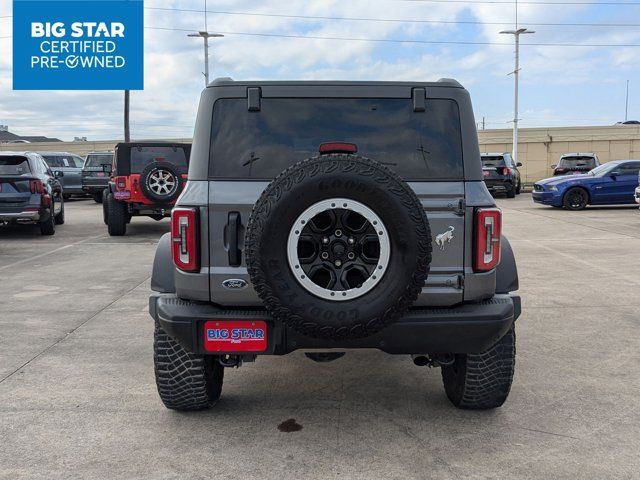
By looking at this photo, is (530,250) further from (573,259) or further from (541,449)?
(541,449)

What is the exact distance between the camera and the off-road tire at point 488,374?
3.87 metres

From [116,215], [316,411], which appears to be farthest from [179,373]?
[116,215]

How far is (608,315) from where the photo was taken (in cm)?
648

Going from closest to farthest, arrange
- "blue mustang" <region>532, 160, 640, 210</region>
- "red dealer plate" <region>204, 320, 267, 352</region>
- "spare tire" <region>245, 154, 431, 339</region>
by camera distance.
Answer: "spare tire" <region>245, 154, 431, 339</region>, "red dealer plate" <region>204, 320, 267, 352</region>, "blue mustang" <region>532, 160, 640, 210</region>

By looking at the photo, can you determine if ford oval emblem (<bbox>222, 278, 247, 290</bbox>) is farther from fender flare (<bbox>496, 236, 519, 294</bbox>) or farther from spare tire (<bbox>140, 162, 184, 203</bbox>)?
spare tire (<bbox>140, 162, 184, 203</bbox>)

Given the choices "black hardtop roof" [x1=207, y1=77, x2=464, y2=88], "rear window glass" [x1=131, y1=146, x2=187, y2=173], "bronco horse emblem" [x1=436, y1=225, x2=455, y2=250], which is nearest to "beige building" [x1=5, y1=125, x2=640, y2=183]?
"rear window glass" [x1=131, y1=146, x2=187, y2=173]

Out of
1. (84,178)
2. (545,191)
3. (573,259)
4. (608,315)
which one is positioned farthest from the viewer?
(84,178)

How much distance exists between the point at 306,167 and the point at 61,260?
833 cm

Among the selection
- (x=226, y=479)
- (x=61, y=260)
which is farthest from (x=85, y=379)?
(x=61, y=260)

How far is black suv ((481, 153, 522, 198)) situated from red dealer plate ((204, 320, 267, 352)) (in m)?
20.9

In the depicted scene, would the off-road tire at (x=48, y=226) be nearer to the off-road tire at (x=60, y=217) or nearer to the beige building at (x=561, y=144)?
the off-road tire at (x=60, y=217)

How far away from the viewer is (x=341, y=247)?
3238mm

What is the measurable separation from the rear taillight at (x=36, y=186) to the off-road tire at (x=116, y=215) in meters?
1.27

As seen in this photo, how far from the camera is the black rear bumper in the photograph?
11.3 feet
